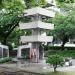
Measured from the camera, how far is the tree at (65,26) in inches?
1664

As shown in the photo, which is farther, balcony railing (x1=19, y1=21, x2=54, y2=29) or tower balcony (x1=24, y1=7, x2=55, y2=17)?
balcony railing (x1=19, y1=21, x2=54, y2=29)

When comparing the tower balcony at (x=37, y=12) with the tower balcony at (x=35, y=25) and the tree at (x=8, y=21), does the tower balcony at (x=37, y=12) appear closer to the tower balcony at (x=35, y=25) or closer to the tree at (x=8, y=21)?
the tree at (x=8, y=21)

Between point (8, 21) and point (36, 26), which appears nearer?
point (36, 26)

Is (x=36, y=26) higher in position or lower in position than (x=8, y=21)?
lower

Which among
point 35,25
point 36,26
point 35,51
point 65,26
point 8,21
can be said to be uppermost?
point 8,21

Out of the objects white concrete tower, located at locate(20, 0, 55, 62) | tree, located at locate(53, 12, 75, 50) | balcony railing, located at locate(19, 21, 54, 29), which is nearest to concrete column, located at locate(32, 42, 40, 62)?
white concrete tower, located at locate(20, 0, 55, 62)

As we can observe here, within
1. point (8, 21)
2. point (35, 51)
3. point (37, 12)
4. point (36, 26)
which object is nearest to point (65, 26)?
point (35, 51)

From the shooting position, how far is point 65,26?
43406 mm

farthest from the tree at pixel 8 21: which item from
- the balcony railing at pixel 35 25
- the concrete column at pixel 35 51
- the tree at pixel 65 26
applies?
the tree at pixel 65 26

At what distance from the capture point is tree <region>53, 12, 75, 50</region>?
42275 mm

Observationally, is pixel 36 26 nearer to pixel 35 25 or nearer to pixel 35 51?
pixel 35 25

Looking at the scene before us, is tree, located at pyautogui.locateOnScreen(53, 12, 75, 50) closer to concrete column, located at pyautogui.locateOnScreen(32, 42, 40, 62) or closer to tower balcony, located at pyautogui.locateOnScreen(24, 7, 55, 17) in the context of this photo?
concrete column, located at pyautogui.locateOnScreen(32, 42, 40, 62)

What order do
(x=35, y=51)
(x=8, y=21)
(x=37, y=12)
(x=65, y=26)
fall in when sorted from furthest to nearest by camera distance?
(x=65, y=26)
(x=35, y=51)
(x=8, y=21)
(x=37, y=12)

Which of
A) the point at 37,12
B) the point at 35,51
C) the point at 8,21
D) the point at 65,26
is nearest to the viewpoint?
the point at 37,12
